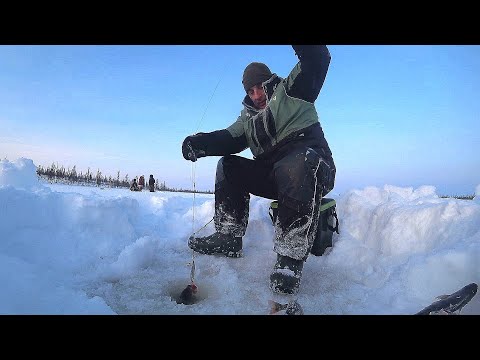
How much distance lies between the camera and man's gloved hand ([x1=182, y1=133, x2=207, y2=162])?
257cm

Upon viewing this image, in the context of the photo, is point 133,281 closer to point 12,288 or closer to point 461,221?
point 12,288

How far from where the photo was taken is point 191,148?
2.58 metres

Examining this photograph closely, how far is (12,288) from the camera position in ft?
4.60

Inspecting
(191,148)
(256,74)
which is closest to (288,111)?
(256,74)

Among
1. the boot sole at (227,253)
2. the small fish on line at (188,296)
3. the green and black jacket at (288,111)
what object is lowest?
the small fish on line at (188,296)

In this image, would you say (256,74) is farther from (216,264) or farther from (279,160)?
(216,264)

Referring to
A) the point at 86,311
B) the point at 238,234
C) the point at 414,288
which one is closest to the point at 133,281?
the point at 86,311

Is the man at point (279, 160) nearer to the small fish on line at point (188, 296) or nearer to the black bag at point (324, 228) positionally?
the black bag at point (324, 228)

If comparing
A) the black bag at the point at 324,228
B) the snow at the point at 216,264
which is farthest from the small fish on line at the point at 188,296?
the black bag at the point at 324,228

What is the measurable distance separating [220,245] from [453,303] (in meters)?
1.53

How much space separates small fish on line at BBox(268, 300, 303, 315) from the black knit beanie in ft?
5.57

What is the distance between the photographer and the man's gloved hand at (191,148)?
8.42 feet

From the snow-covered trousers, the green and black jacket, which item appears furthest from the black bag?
the green and black jacket
